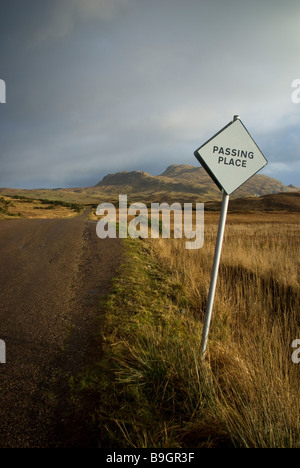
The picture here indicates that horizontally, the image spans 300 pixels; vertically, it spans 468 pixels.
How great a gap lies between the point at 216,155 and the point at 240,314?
152 inches

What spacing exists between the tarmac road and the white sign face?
289 cm

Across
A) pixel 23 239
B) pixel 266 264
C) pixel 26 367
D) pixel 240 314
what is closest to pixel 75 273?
pixel 26 367

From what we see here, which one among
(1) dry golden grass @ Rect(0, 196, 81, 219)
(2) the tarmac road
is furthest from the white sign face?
(1) dry golden grass @ Rect(0, 196, 81, 219)

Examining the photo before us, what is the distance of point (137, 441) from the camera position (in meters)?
1.94

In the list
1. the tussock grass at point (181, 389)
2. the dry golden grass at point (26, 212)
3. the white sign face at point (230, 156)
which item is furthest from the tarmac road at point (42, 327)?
the dry golden grass at point (26, 212)

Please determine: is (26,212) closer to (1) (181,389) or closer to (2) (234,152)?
(2) (234,152)

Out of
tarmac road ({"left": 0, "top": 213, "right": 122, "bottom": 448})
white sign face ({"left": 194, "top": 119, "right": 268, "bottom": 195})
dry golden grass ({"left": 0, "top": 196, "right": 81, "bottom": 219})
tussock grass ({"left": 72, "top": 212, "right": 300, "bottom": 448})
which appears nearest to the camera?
tussock grass ({"left": 72, "top": 212, "right": 300, "bottom": 448})

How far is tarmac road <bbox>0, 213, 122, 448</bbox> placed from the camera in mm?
2308

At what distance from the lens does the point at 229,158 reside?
2836 mm

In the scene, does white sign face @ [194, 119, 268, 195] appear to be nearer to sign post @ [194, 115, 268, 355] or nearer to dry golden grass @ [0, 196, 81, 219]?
sign post @ [194, 115, 268, 355]

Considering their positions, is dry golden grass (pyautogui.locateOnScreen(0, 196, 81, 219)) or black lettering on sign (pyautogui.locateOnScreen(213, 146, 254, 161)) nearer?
black lettering on sign (pyautogui.locateOnScreen(213, 146, 254, 161))

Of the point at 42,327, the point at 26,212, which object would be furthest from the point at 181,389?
the point at 26,212

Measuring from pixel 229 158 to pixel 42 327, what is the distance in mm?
3738
